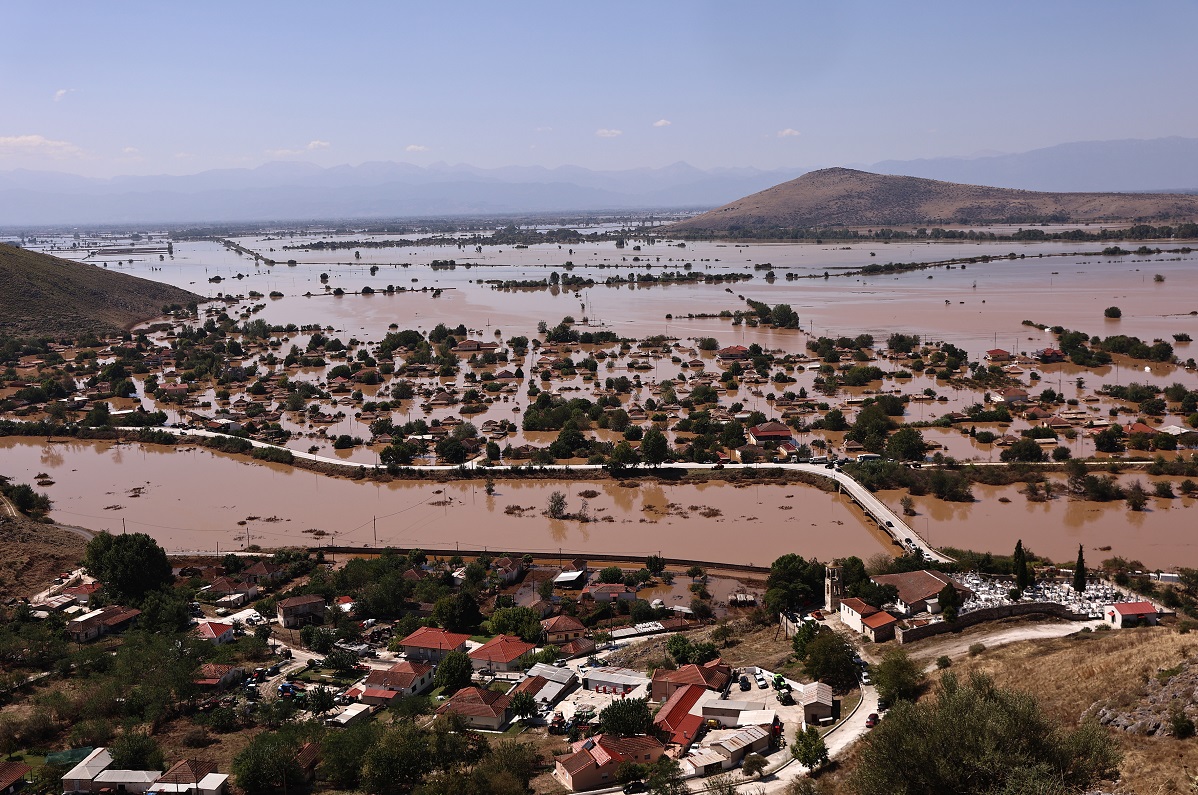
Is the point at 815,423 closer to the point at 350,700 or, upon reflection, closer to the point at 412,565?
the point at 412,565

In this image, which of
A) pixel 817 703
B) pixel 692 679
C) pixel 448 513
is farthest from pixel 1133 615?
pixel 448 513

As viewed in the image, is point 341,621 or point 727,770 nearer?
point 727,770

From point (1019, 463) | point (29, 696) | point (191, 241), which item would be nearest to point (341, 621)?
point (29, 696)

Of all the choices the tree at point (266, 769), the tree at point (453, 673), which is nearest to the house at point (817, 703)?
the tree at point (453, 673)

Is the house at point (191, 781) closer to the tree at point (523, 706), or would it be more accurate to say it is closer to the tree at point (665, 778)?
the tree at point (523, 706)

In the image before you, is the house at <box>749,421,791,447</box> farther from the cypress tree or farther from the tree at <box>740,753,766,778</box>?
the tree at <box>740,753,766,778</box>

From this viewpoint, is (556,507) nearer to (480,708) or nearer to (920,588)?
(920,588)
